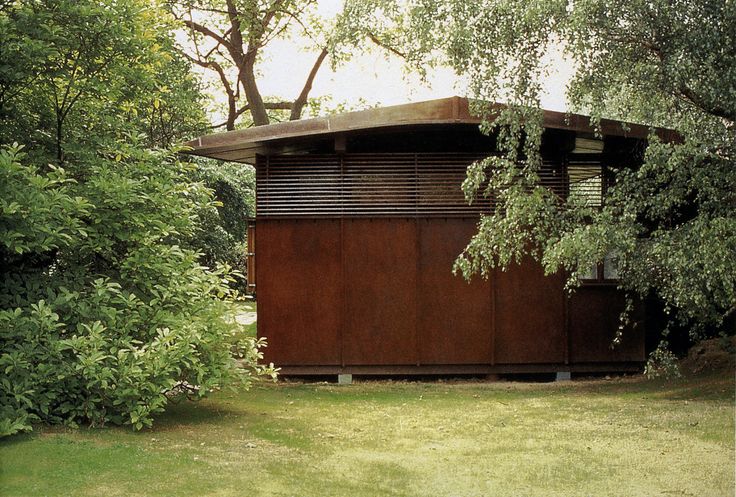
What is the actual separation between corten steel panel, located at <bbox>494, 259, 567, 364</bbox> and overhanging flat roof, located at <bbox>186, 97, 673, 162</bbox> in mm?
1833

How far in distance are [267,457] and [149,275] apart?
2.06 meters

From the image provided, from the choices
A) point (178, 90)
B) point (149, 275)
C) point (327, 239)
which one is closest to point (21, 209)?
point (149, 275)

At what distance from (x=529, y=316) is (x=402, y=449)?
4.27 meters

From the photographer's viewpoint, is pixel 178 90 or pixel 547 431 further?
pixel 178 90

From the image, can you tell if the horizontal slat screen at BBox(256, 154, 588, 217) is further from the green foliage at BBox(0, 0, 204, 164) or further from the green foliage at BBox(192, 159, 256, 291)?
the green foliage at BBox(192, 159, 256, 291)

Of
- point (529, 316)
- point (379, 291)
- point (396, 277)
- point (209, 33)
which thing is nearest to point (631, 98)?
point (529, 316)

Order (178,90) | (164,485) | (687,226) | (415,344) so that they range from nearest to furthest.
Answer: (164,485) → (687,226) → (415,344) → (178,90)

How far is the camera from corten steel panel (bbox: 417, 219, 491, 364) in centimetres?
1038

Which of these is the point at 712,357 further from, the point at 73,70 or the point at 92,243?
the point at 73,70

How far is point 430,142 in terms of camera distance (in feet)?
34.6

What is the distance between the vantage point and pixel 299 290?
10.4 metres

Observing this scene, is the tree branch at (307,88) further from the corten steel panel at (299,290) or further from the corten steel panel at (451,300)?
the corten steel panel at (451,300)

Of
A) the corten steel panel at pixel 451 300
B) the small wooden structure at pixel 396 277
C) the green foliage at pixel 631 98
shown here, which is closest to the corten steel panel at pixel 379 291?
the small wooden structure at pixel 396 277

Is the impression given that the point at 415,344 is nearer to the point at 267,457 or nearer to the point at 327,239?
the point at 327,239
